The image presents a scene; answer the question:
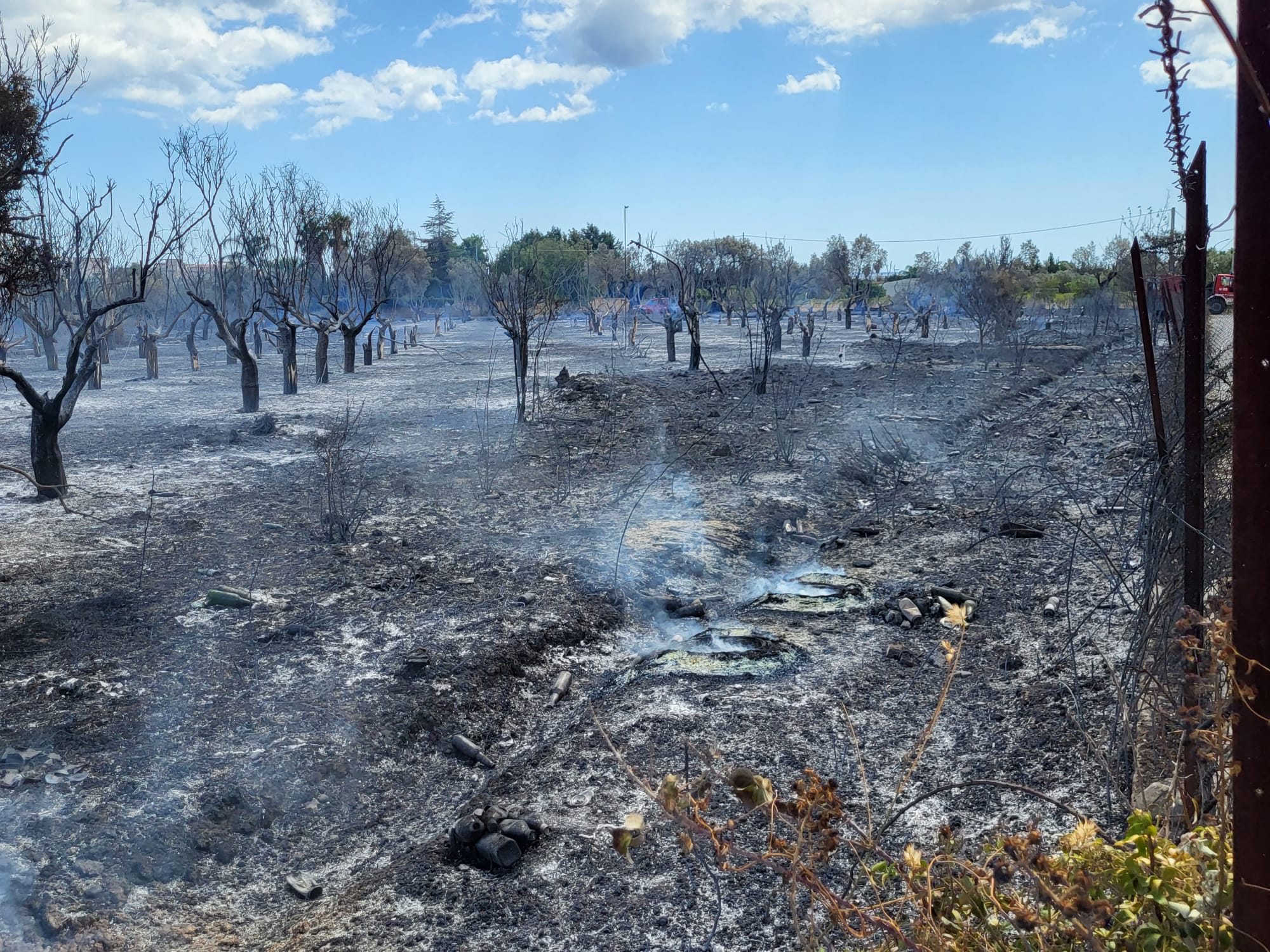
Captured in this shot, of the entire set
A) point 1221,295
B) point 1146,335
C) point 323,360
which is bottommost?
point 1146,335

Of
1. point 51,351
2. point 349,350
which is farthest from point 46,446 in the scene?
point 51,351

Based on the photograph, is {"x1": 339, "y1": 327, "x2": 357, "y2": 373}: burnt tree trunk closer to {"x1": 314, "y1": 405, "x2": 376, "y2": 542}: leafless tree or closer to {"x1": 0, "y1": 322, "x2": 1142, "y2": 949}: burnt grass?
{"x1": 314, "y1": 405, "x2": 376, "y2": 542}: leafless tree

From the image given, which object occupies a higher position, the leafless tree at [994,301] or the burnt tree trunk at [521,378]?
the leafless tree at [994,301]

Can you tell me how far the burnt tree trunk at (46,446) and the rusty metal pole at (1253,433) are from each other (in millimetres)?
9925

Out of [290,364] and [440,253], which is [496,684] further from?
[440,253]

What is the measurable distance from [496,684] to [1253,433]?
4.64 metres

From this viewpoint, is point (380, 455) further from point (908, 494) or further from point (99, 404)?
point (99, 404)

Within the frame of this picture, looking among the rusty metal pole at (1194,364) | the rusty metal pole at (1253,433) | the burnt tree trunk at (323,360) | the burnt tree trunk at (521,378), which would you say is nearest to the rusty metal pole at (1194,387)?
the rusty metal pole at (1194,364)

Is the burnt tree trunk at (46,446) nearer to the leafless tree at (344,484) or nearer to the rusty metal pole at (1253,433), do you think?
the leafless tree at (344,484)

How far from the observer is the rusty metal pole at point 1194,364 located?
254cm

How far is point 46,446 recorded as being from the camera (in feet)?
30.1

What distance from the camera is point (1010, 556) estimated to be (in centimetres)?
739

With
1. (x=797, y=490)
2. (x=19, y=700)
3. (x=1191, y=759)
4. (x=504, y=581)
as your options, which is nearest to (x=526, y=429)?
(x=797, y=490)

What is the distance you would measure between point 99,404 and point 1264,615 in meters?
20.2
